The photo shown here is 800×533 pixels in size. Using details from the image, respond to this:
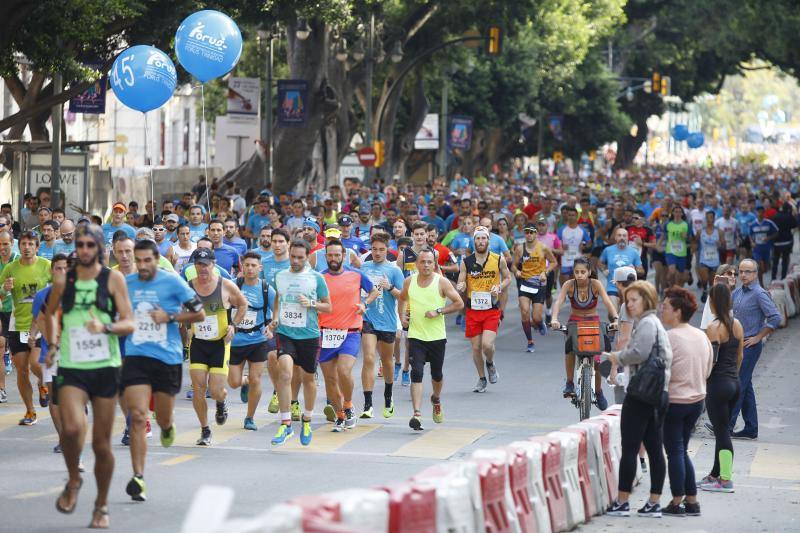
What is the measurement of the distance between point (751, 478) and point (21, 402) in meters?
7.02

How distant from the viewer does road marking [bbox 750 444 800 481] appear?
40.7 feet

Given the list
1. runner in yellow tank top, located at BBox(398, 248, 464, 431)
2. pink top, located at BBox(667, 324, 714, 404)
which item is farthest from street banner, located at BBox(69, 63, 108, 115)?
pink top, located at BBox(667, 324, 714, 404)

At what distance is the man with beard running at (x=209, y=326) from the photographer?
12625mm

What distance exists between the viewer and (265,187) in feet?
114

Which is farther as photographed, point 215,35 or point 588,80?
point 588,80

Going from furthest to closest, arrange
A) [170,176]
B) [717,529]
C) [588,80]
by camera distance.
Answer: [588,80] → [170,176] → [717,529]

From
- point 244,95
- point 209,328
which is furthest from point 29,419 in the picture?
point 244,95

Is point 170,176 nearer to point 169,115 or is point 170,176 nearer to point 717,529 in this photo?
point 169,115

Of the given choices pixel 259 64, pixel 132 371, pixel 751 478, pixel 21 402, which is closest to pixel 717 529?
pixel 751 478

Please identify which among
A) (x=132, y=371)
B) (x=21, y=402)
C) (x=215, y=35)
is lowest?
(x=21, y=402)

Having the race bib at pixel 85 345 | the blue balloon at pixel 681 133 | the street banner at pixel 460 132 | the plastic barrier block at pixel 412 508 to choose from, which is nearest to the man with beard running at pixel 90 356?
the race bib at pixel 85 345

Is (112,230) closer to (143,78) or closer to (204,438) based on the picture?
(143,78)

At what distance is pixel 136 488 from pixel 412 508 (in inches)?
119

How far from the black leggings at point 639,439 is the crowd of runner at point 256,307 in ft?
2.96
